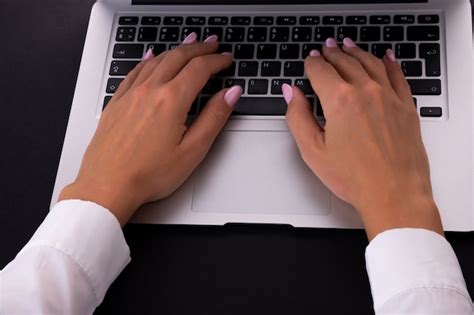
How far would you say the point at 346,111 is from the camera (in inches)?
22.1

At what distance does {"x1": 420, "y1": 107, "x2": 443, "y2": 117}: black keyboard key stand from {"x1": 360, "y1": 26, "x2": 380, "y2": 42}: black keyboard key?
0.33 ft

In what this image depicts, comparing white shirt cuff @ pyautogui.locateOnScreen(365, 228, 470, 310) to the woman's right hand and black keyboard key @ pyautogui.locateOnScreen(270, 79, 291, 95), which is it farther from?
black keyboard key @ pyautogui.locateOnScreen(270, 79, 291, 95)

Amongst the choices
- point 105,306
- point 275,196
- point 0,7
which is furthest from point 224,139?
point 0,7

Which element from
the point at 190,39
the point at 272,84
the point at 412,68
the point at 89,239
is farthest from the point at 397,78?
the point at 89,239

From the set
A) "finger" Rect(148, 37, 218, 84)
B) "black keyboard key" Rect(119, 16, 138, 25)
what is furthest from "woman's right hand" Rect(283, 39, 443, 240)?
"black keyboard key" Rect(119, 16, 138, 25)

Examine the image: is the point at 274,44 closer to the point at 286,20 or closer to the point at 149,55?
the point at 286,20

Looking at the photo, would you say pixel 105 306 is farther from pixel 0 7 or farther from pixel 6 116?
pixel 0 7

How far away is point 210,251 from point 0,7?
18.2 inches

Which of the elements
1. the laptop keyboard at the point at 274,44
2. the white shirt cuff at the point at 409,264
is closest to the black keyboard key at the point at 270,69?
the laptop keyboard at the point at 274,44

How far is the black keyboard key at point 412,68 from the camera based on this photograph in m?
0.60

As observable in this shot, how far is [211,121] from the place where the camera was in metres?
0.59

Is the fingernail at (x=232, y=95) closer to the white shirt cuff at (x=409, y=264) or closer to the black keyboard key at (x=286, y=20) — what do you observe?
the black keyboard key at (x=286, y=20)

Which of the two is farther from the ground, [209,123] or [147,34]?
[147,34]

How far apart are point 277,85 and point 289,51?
1.8 inches
